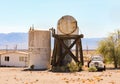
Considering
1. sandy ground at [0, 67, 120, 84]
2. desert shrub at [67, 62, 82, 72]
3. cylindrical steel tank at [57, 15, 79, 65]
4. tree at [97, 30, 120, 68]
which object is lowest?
sandy ground at [0, 67, 120, 84]

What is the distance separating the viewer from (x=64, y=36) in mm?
40219

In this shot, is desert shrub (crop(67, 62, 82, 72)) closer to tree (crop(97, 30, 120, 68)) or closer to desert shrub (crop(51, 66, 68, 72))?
desert shrub (crop(51, 66, 68, 72))

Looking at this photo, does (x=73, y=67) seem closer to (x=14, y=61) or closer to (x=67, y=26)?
(x=67, y=26)

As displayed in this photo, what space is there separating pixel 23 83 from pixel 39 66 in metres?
20.1

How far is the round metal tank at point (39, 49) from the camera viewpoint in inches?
1706

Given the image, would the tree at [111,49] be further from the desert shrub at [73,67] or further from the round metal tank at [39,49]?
the desert shrub at [73,67]

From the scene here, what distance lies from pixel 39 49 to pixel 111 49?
10.7 meters

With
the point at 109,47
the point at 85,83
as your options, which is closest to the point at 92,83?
the point at 85,83

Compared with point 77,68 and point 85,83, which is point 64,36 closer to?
point 77,68

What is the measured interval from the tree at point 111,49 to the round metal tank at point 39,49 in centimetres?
876

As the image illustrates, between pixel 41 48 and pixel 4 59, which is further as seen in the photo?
pixel 4 59

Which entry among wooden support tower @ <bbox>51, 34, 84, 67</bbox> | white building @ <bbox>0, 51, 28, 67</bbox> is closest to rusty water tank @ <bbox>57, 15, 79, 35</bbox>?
wooden support tower @ <bbox>51, 34, 84, 67</bbox>

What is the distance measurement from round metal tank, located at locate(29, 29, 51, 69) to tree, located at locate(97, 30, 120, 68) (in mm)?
8757

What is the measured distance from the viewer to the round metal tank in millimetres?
43344
